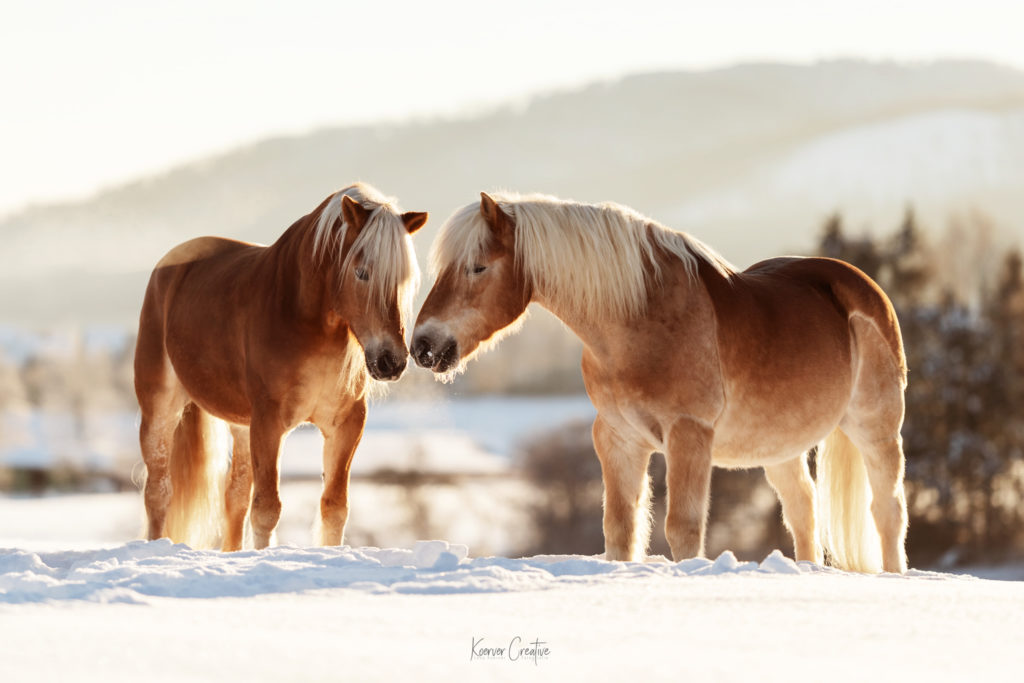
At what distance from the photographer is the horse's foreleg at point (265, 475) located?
20.2 ft

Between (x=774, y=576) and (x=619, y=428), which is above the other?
(x=619, y=428)

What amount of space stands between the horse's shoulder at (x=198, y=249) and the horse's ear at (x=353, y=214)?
1908mm

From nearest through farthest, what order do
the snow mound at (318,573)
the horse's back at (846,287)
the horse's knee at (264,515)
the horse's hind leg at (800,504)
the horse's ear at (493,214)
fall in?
the snow mound at (318,573)
the horse's ear at (493,214)
the horse's knee at (264,515)
the horse's back at (846,287)
the horse's hind leg at (800,504)

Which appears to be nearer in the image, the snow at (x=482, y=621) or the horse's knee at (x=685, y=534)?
the snow at (x=482, y=621)

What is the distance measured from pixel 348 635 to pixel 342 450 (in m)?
2.80

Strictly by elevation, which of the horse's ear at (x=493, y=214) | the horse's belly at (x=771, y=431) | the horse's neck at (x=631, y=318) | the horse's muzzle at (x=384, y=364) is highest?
the horse's ear at (x=493, y=214)

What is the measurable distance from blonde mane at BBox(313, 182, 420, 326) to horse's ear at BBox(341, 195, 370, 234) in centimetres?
4

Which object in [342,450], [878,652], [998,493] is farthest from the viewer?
[998,493]

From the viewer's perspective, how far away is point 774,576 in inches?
199

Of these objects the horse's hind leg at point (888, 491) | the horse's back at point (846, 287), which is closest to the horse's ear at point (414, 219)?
the horse's back at point (846, 287)

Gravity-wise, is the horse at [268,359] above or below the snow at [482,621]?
above

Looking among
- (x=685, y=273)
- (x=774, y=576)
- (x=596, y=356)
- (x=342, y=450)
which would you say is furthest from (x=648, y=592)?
(x=342, y=450)

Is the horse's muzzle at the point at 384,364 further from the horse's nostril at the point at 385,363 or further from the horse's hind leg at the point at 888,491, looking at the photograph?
the horse's hind leg at the point at 888,491

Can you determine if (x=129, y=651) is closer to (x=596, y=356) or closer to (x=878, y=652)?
(x=878, y=652)
